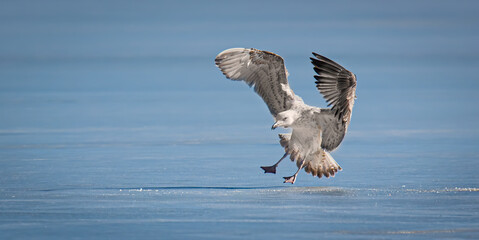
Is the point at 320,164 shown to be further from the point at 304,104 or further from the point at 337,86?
the point at 337,86

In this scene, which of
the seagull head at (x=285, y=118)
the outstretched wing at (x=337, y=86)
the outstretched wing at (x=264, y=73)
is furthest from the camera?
the outstretched wing at (x=264, y=73)

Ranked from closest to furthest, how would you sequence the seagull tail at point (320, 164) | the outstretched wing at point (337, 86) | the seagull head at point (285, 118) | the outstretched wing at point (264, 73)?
the outstretched wing at point (337, 86), the seagull head at point (285, 118), the seagull tail at point (320, 164), the outstretched wing at point (264, 73)

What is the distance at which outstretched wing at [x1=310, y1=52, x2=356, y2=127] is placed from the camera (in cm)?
895

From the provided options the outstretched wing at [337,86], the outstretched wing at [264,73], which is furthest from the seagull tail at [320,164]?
the outstretched wing at [264,73]

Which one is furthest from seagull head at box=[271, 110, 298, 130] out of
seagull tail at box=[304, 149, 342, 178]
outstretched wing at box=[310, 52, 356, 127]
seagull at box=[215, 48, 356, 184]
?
seagull tail at box=[304, 149, 342, 178]

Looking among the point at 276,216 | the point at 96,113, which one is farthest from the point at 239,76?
the point at 96,113

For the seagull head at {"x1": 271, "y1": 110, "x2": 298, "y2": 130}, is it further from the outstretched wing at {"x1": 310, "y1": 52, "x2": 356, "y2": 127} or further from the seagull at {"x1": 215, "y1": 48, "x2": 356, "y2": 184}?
the outstretched wing at {"x1": 310, "y1": 52, "x2": 356, "y2": 127}

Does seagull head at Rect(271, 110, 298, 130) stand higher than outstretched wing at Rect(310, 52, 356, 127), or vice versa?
outstretched wing at Rect(310, 52, 356, 127)

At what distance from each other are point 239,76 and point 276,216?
2.82 meters

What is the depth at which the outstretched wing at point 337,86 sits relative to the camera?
895 centimetres

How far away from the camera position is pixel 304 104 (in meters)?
9.49

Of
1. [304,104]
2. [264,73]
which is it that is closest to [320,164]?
[304,104]

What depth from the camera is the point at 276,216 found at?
727 cm

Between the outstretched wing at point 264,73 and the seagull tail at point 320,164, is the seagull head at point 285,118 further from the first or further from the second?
the seagull tail at point 320,164
